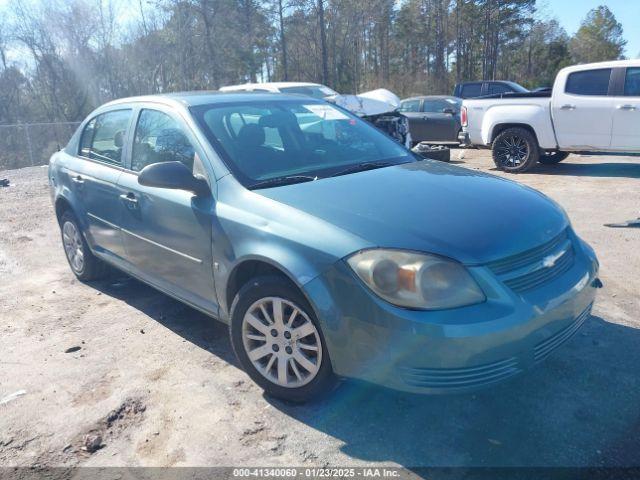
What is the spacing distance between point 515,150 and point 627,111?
6.57ft

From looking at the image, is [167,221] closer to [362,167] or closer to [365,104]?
[362,167]

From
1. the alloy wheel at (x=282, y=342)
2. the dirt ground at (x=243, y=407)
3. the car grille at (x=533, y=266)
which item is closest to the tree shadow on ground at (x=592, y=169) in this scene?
the dirt ground at (x=243, y=407)

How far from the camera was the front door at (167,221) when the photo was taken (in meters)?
3.47

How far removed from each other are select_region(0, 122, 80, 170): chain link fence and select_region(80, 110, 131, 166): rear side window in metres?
17.5

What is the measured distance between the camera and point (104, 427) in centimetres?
309

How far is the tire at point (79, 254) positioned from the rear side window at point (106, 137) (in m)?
0.71

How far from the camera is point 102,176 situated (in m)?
4.52

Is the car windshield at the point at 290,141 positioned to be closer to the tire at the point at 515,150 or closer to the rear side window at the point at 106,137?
the rear side window at the point at 106,137

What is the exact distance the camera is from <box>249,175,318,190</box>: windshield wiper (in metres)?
3.31

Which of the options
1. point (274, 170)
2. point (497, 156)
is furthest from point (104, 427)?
point (497, 156)

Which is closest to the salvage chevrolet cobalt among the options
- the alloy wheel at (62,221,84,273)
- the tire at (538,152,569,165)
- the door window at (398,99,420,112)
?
the alloy wheel at (62,221,84,273)

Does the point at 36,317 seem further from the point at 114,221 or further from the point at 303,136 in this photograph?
the point at 303,136

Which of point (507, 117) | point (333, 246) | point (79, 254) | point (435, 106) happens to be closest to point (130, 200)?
point (79, 254)

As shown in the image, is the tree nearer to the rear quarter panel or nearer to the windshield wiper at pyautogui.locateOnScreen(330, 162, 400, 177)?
the rear quarter panel
